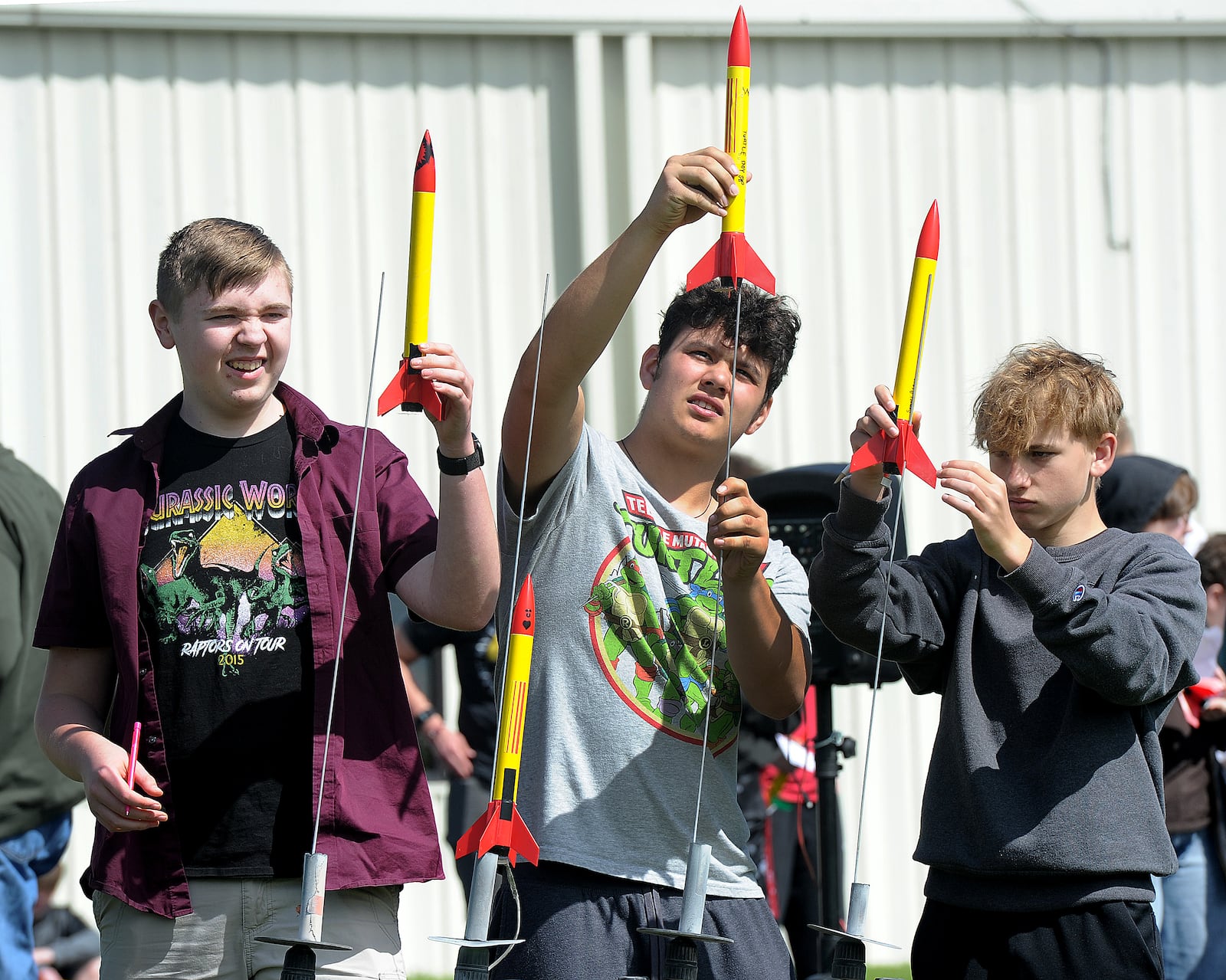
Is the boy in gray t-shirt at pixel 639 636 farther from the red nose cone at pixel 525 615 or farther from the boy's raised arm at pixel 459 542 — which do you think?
the red nose cone at pixel 525 615

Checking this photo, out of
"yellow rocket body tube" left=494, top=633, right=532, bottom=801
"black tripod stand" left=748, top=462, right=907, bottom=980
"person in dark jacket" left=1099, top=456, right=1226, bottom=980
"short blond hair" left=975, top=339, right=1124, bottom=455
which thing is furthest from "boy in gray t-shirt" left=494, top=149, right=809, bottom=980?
"person in dark jacket" left=1099, top=456, right=1226, bottom=980

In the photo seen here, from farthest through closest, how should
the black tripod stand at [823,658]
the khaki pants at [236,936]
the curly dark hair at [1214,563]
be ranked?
the curly dark hair at [1214,563], the black tripod stand at [823,658], the khaki pants at [236,936]

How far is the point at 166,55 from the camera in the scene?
603 centimetres

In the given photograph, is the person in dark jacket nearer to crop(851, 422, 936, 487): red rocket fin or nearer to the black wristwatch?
crop(851, 422, 936, 487): red rocket fin

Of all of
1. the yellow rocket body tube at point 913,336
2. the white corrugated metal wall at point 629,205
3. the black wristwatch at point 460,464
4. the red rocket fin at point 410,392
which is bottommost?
the black wristwatch at point 460,464

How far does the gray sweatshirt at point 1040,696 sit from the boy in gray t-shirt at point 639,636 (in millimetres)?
183

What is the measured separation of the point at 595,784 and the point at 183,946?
64cm

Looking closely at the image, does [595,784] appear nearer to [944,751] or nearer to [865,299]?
[944,751]

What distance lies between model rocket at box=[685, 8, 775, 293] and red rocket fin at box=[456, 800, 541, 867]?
2.61 feet

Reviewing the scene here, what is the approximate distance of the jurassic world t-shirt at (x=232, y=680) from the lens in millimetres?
2133

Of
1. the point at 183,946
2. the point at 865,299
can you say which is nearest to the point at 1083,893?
the point at 183,946

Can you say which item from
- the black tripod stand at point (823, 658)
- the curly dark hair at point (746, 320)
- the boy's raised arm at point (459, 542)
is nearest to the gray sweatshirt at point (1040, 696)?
the curly dark hair at point (746, 320)

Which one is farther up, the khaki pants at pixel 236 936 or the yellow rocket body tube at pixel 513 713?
the yellow rocket body tube at pixel 513 713

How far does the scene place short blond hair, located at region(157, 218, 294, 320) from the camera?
2.19 m
